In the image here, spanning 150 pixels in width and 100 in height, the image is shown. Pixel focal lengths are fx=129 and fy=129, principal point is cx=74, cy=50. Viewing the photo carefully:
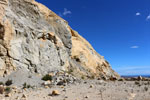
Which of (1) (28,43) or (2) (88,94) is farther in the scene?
(1) (28,43)

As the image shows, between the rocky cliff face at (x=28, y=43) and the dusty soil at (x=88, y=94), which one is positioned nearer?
the dusty soil at (x=88, y=94)

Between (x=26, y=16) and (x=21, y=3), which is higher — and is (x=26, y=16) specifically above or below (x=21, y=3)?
below

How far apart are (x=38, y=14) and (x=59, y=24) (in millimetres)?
5048

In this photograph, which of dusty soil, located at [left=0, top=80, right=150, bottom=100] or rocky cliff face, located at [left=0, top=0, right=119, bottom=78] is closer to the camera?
dusty soil, located at [left=0, top=80, right=150, bottom=100]

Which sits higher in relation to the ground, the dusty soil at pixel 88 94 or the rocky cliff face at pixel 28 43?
the rocky cliff face at pixel 28 43

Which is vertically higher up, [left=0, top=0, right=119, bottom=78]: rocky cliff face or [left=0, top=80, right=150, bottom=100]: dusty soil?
[left=0, top=0, right=119, bottom=78]: rocky cliff face

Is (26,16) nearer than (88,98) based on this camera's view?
No

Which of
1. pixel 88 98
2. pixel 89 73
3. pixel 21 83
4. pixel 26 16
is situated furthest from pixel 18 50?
pixel 89 73

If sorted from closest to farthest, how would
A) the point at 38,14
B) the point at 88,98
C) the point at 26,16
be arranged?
the point at 88,98 < the point at 26,16 < the point at 38,14

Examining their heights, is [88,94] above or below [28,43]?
below

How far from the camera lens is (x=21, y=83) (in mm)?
11711

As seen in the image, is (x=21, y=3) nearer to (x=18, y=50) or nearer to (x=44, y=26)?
(x=44, y=26)

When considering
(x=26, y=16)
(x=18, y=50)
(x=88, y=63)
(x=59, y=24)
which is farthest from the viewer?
(x=88, y=63)

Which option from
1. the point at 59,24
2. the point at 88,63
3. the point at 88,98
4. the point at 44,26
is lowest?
the point at 88,98
